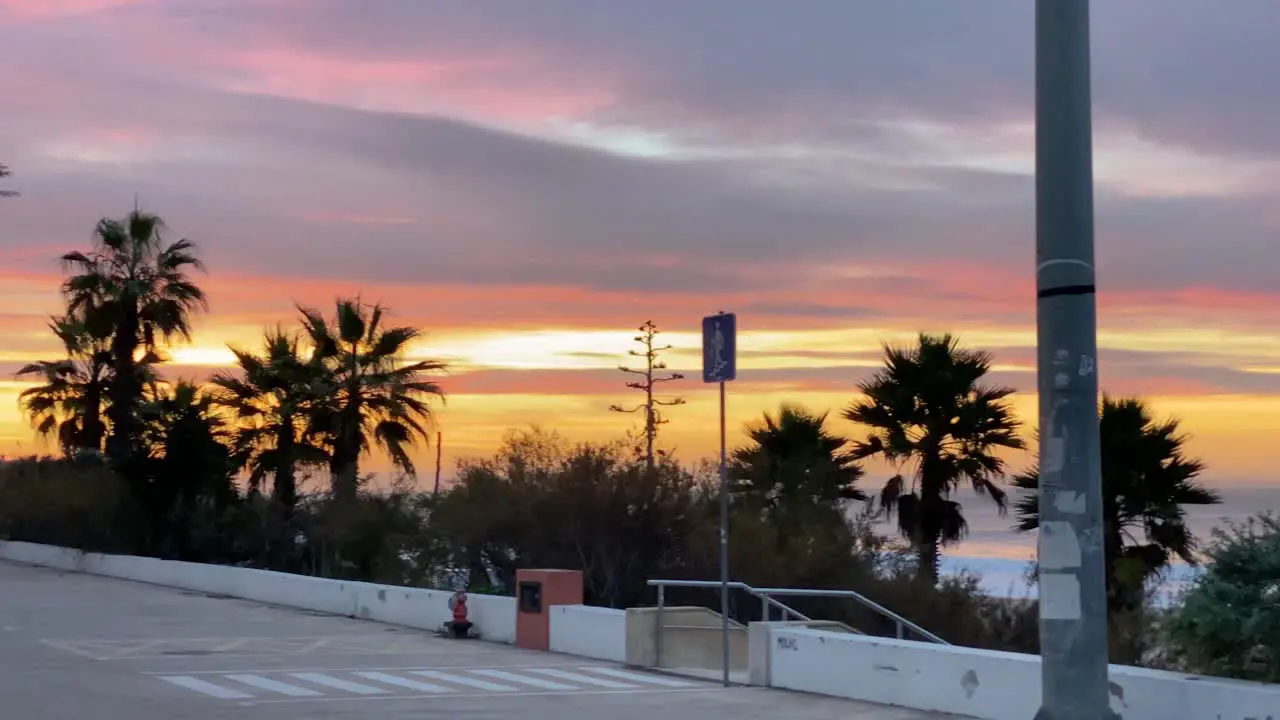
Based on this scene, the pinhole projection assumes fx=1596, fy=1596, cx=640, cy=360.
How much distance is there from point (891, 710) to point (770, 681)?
2.15m

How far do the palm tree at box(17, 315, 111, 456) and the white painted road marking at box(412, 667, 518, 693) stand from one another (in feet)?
104

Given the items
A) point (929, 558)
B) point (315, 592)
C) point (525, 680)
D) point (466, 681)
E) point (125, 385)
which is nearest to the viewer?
point (466, 681)

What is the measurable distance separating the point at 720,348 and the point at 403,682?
4.77m

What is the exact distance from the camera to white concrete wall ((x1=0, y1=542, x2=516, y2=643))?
21.5 m

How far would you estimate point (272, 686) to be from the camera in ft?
51.9

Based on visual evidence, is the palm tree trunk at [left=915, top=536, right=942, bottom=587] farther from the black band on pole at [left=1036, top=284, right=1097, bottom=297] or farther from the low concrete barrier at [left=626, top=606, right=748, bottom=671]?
the black band on pole at [left=1036, top=284, right=1097, bottom=297]

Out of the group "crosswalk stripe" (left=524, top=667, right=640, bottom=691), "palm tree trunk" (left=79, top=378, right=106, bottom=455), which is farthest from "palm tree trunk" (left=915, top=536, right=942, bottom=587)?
"palm tree trunk" (left=79, top=378, right=106, bottom=455)

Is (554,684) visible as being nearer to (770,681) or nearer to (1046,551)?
(770,681)

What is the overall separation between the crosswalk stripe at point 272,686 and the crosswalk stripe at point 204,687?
1.20ft

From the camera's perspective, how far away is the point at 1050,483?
8781 millimetres

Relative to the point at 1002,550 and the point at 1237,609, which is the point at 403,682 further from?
the point at 1002,550

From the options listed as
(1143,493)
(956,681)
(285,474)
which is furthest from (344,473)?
(956,681)

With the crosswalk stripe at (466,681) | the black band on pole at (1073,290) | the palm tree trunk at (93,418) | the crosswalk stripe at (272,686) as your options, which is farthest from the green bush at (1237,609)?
the palm tree trunk at (93,418)

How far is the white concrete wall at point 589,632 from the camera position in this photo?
18547mm
